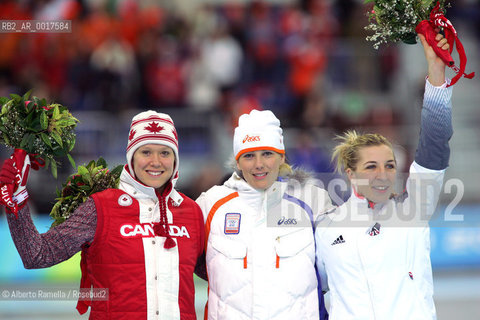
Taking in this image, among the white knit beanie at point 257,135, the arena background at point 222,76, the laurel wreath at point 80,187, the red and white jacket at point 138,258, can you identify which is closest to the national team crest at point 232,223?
the red and white jacket at point 138,258

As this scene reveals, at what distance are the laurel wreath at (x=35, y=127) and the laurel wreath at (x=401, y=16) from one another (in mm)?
1953

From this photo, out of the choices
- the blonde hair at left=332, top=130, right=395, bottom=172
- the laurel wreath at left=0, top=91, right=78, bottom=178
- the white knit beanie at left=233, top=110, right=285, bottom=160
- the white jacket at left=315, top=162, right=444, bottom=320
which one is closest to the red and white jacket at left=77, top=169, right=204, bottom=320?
the laurel wreath at left=0, top=91, right=78, bottom=178

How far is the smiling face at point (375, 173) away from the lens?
14.0ft

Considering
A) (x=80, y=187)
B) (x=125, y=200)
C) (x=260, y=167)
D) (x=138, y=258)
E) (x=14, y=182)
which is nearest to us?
(x=14, y=182)

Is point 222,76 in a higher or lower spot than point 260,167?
higher

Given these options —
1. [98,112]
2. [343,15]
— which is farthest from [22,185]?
[343,15]

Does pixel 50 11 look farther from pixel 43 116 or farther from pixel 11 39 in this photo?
pixel 43 116

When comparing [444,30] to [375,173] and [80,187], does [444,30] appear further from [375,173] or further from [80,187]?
[80,187]

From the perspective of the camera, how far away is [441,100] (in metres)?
4.03

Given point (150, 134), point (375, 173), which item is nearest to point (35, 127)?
point (150, 134)

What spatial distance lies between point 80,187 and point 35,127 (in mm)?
517

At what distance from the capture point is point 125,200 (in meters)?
4.38

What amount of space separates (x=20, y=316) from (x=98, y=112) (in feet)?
13.5

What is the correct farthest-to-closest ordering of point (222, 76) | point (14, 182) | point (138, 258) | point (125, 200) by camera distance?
1. point (222, 76)
2. point (125, 200)
3. point (138, 258)
4. point (14, 182)
